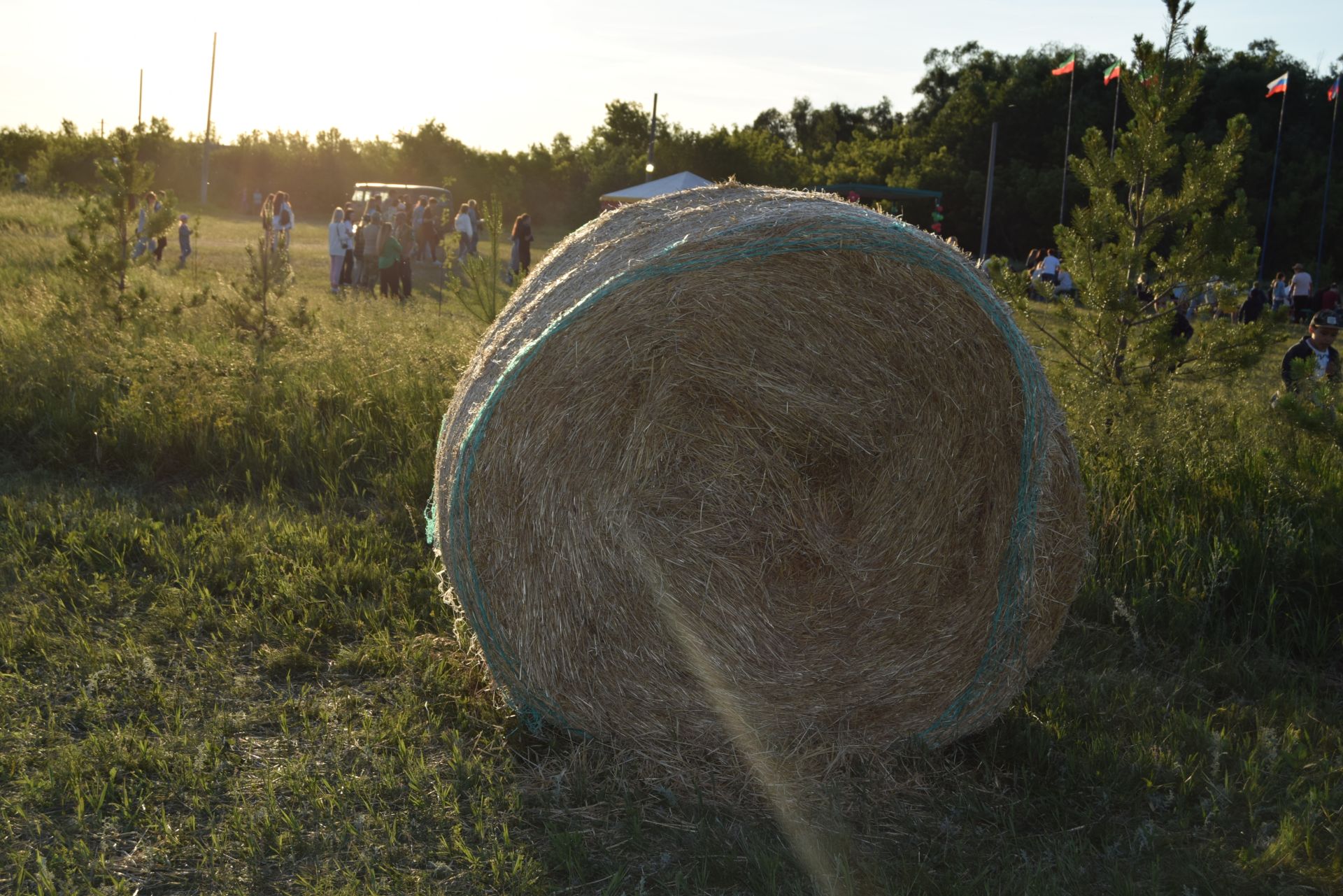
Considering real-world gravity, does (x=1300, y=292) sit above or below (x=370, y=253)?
above

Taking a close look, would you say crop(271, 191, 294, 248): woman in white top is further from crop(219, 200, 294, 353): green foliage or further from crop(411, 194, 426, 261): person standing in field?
crop(219, 200, 294, 353): green foliage

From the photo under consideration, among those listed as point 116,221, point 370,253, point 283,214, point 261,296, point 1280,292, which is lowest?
point 261,296

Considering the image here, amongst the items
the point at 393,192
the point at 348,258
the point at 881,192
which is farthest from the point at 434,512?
the point at 881,192

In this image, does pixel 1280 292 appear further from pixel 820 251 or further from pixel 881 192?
pixel 820 251

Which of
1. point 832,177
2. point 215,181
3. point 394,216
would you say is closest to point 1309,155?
point 832,177

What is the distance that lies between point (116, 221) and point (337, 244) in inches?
295

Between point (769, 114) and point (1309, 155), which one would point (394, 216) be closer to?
point (1309, 155)

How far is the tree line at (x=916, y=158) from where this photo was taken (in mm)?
44594

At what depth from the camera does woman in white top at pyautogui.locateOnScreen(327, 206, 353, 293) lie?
1819 cm

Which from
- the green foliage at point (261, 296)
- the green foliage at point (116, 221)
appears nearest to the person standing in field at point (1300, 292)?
the green foliage at point (261, 296)

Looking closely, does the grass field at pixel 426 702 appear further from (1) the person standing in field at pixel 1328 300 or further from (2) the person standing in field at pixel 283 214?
(1) the person standing in field at pixel 1328 300

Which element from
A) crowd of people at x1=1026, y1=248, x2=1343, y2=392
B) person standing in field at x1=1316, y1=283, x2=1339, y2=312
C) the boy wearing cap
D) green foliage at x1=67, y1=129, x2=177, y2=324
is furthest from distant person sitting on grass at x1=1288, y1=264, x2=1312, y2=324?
green foliage at x1=67, y1=129, x2=177, y2=324

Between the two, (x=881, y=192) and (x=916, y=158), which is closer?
(x=881, y=192)

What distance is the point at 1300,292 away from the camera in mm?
25125
